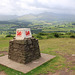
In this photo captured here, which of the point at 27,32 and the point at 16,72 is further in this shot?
the point at 27,32

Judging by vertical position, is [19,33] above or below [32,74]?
above

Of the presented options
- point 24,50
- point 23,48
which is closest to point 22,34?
point 23,48

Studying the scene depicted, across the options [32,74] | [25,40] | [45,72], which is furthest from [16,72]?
[25,40]

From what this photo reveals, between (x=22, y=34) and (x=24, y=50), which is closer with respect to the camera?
(x=24, y=50)

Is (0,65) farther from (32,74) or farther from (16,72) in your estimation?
(32,74)

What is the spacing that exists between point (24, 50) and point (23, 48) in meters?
0.20

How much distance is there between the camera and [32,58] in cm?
932

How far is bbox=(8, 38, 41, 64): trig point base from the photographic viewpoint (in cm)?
860

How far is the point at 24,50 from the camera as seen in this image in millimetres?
8547

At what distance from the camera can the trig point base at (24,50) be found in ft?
28.2

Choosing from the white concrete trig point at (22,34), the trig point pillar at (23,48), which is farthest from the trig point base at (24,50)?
the white concrete trig point at (22,34)

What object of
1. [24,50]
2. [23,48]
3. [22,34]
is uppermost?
[22,34]

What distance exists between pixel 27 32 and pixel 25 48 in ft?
5.38

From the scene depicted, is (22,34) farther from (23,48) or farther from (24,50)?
(24,50)
